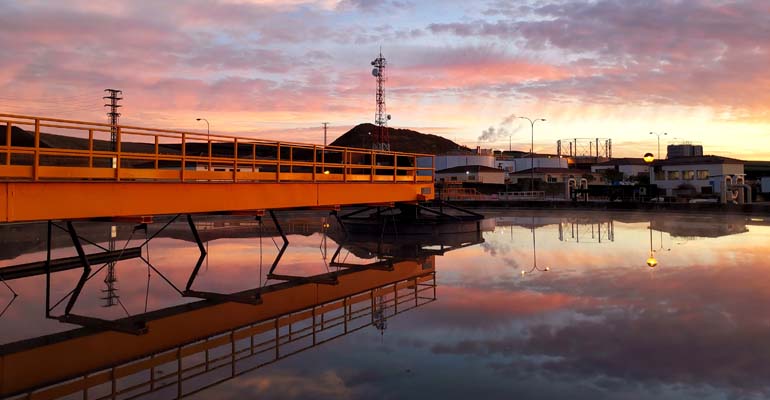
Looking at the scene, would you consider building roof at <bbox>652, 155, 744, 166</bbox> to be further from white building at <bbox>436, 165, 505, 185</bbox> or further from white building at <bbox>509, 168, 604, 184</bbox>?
white building at <bbox>436, 165, 505, 185</bbox>

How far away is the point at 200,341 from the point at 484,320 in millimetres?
4901

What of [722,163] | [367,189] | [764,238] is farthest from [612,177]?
[367,189]

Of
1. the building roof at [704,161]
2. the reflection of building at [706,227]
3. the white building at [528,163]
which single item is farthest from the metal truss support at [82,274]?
the white building at [528,163]

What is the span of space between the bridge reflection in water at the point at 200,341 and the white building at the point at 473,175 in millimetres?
84486

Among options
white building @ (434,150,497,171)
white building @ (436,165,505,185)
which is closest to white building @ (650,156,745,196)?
white building @ (436,165,505,185)

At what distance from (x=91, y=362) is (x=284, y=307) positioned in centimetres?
403

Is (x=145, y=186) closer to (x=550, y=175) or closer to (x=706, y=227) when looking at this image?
(x=706, y=227)

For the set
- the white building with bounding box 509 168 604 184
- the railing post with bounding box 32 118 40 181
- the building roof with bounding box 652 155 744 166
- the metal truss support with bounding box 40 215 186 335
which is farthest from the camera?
the white building with bounding box 509 168 604 184

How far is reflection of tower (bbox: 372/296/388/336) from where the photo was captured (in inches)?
397

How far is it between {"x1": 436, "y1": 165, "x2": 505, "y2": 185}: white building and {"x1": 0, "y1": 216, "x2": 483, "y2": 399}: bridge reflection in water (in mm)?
84486

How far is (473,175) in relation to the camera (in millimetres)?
98062

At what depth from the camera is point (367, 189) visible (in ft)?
70.0

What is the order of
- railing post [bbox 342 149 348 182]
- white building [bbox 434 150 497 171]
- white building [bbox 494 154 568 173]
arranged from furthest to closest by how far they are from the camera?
white building [bbox 494 154 568 173]
white building [bbox 434 150 497 171]
railing post [bbox 342 149 348 182]

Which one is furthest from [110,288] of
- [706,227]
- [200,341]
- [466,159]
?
[466,159]
